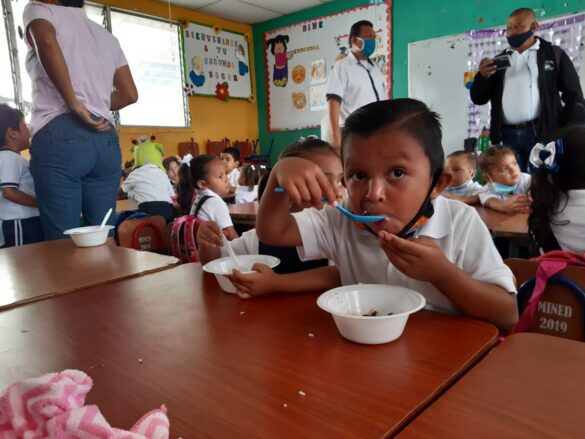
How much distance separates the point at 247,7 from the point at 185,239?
189 inches

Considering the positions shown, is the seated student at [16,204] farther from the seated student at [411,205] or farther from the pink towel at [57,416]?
the pink towel at [57,416]

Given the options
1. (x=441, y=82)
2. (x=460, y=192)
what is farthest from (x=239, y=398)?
(x=441, y=82)

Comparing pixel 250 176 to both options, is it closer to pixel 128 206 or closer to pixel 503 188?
Answer: pixel 128 206

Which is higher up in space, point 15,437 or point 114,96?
point 114,96

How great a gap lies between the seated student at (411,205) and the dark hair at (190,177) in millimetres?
1772

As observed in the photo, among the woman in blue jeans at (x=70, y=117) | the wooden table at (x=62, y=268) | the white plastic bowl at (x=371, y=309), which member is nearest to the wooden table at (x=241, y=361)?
the white plastic bowl at (x=371, y=309)

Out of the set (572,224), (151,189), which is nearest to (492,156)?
(572,224)

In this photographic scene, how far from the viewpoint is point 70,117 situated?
191cm

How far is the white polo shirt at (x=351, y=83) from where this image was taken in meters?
3.52

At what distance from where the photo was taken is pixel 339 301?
752 millimetres

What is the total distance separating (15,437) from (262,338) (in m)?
0.36

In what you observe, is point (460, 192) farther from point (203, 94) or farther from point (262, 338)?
point (203, 94)

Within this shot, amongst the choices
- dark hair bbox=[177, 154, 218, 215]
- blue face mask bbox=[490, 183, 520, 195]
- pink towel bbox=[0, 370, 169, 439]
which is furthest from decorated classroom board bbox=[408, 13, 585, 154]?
pink towel bbox=[0, 370, 169, 439]

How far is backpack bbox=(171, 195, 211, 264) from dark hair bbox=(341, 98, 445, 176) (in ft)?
4.01
